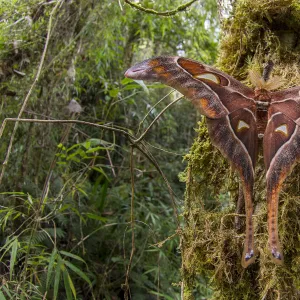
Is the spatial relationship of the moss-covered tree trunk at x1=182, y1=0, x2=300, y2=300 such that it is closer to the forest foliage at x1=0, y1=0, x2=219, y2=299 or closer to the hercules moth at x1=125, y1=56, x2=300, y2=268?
the hercules moth at x1=125, y1=56, x2=300, y2=268

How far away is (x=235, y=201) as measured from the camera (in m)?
1.25

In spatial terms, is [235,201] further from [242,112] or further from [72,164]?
[72,164]

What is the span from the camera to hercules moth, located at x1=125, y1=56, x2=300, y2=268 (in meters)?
1.06

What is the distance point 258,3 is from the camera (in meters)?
1.30

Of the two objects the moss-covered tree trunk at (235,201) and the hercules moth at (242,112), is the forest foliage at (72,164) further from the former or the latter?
the hercules moth at (242,112)

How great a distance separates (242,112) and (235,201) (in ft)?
0.96

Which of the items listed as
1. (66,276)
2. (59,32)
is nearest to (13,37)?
(59,32)

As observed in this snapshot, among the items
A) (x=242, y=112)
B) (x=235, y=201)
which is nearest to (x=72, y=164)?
(x=235, y=201)

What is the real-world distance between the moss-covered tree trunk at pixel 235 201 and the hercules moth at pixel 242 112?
4.1 inches

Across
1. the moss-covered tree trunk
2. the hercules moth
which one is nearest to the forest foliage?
the moss-covered tree trunk

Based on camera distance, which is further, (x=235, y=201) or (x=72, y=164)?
(x=72, y=164)

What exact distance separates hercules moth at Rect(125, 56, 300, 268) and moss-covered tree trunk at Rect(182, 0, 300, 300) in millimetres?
105

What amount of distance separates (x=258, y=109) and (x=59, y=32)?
1.41m

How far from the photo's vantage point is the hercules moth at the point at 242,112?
1.06 metres
